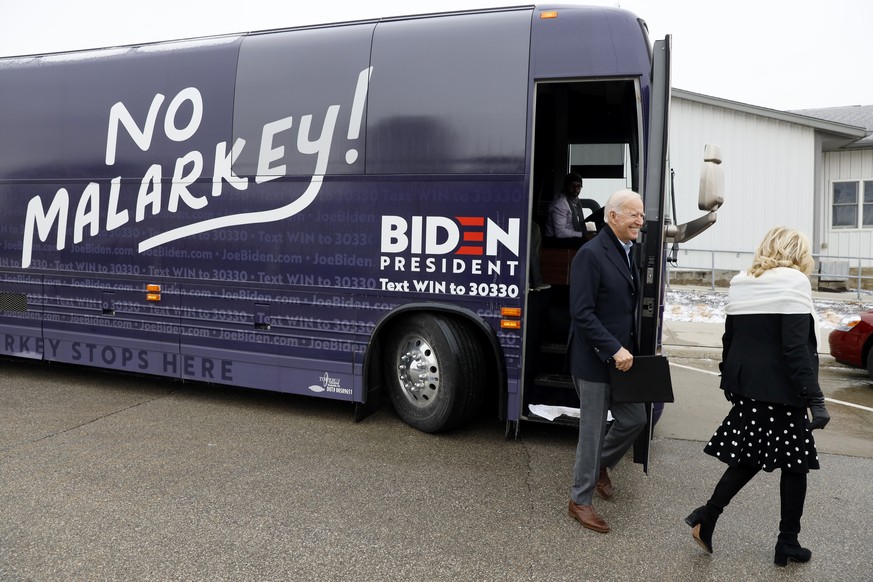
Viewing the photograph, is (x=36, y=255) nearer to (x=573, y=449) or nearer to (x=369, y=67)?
(x=369, y=67)

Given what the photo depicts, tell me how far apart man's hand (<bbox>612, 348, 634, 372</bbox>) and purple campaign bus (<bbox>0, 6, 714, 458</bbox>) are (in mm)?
1346

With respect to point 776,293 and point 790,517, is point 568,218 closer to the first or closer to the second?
point 776,293

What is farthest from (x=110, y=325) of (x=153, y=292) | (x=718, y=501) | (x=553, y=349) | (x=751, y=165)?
(x=751, y=165)

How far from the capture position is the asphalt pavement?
3.53m

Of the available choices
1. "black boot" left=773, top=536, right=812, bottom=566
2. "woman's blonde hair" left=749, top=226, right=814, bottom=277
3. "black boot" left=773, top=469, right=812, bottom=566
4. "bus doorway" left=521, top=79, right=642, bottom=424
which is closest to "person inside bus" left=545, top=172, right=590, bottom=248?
"bus doorway" left=521, top=79, right=642, bottom=424

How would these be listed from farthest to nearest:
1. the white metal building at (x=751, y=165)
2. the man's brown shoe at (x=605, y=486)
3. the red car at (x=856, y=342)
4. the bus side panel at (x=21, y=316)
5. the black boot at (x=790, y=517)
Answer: the white metal building at (x=751, y=165)
the red car at (x=856, y=342)
the bus side panel at (x=21, y=316)
the man's brown shoe at (x=605, y=486)
the black boot at (x=790, y=517)

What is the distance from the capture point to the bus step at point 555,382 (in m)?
5.46

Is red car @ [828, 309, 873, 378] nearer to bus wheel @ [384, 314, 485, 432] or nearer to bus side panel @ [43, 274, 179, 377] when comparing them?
bus wheel @ [384, 314, 485, 432]

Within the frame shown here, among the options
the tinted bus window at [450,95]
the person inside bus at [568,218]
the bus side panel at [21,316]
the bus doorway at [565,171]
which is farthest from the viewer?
the bus side panel at [21,316]

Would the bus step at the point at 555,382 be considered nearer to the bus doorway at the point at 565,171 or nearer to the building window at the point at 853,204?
the bus doorway at the point at 565,171

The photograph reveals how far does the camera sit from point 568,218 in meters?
6.48

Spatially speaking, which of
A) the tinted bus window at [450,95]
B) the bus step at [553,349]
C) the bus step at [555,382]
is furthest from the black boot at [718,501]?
the tinted bus window at [450,95]

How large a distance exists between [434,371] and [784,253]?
285 centimetres

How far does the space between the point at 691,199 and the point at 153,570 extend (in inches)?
622
